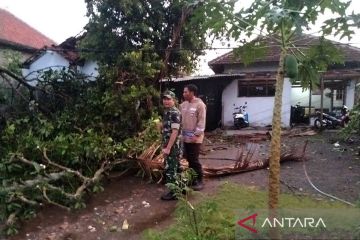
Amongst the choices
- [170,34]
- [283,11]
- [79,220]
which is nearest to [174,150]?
[79,220]

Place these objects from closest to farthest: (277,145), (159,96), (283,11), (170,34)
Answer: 1. (283,11)
2. (277,145)
3. (159,96)
4. (170,34)

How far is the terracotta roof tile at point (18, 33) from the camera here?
50.8 feet

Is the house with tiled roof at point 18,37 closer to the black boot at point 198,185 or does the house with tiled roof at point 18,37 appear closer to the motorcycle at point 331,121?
the black boot at point 198,185

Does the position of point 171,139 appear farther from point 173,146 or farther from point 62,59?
point 62,59

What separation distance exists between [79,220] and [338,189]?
3990mm

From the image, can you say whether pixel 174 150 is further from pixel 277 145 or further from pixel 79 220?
pixel 277 145

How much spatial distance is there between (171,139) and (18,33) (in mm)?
14896

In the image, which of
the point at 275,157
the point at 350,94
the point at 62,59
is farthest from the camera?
the point at 350,94

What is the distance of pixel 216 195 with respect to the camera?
5.34 m

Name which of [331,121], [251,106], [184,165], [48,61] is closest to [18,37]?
[48,61]

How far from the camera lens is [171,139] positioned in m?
4.95

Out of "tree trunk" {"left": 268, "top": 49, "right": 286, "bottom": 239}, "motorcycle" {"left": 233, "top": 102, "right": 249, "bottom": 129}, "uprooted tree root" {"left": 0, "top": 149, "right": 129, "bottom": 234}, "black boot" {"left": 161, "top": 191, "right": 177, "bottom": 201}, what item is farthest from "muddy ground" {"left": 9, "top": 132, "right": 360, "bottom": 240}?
"motorcycle" {"left": 233, "top": 102, "right": 249, "bottom": 129}

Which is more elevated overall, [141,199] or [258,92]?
[258,92]

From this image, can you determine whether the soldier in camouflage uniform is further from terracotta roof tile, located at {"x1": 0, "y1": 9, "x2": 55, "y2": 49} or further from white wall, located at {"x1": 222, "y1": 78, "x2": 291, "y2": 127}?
terracotta roof tile, located at {"x1": 0, "y1": 9, "x2": 55, "y2": 49}
